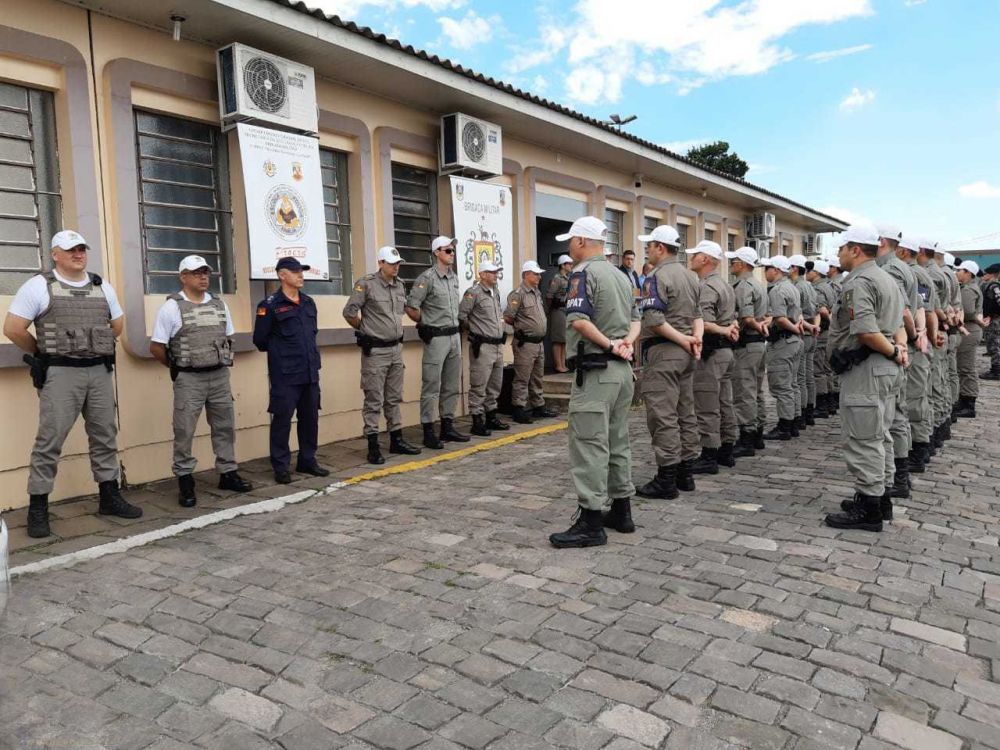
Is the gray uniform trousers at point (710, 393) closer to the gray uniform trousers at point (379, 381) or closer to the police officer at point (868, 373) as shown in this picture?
the police officer at point (868, 373)

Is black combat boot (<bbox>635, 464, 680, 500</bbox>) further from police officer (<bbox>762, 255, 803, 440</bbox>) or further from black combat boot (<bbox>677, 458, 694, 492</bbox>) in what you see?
police officer (<bbox>762, 255, 803, 440</bbox>)

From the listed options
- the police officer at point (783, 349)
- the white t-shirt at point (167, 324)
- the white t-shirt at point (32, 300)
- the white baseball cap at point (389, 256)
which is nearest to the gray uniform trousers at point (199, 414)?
the white t-shirt at point (167, 324)

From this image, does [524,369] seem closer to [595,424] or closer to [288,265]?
[288,265]

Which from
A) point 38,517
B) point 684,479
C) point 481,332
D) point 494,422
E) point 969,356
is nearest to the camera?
point 38,517

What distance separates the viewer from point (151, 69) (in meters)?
6.00

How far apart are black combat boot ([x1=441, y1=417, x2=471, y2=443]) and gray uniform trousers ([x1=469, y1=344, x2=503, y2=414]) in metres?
0.37

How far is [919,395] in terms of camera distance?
21.3ft

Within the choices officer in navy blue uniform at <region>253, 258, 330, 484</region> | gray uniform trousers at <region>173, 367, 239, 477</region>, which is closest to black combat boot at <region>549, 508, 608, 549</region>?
officer in navy blue uniform at <region>253, 258, 330, 484</region>

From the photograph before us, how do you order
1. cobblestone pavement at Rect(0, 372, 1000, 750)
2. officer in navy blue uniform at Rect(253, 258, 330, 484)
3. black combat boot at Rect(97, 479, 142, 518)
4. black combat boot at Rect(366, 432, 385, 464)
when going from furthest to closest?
black combat boot at Rect(366, 432, 385, 464) < officer in navy blue uniform at Rect(253, 258, 330, 484) < black combat boot at Rect(97, 479, 142, 518) < cobblestone pavement at Rect(0, 372, 1000, 750)

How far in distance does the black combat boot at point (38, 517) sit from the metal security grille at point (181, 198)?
6.84 feet

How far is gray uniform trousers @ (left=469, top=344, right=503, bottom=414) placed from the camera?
8287 millimetres

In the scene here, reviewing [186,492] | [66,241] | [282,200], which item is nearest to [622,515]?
[186,492]

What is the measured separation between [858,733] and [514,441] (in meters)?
5.67

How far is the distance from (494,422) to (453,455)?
4.55 feet
